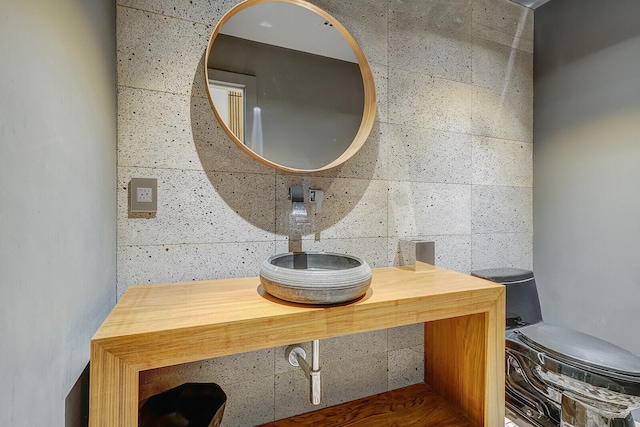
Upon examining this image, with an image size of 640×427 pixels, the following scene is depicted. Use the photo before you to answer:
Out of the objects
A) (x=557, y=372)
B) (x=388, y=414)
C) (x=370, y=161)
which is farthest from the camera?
(x=370, y=161)

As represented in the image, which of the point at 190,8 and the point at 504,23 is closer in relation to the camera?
the point at 190,8

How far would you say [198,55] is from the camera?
1173 mm

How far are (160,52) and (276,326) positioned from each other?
1055 mm

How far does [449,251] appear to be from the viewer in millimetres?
1648

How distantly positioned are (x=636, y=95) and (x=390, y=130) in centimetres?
121

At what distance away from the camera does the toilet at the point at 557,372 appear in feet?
3.73

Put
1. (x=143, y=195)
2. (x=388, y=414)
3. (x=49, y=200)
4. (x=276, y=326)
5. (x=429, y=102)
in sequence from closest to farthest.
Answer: (x=49, y=200) < (x=276, y=326) < (x=143, y=195) < (x=388, y=414) < (x=429, y=102)

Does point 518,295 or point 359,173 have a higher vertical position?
point 359,173

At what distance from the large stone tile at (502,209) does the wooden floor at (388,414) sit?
909mm

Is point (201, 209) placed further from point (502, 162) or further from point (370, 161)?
point (502, 162)

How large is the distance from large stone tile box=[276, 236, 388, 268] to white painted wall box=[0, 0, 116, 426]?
0.64 m

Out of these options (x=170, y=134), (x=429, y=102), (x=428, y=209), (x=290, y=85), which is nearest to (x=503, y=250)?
(x=428, y=209)

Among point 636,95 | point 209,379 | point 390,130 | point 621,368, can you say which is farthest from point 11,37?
point 636,95

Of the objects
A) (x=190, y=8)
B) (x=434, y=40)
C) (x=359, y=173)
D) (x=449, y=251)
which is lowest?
(x=449, y=251)
